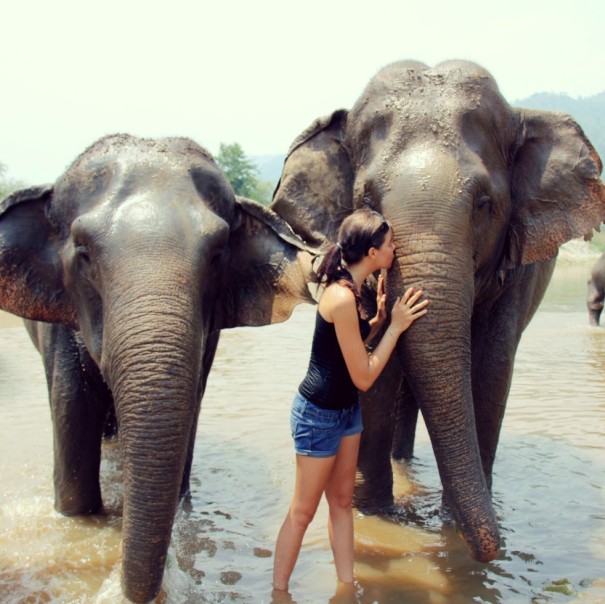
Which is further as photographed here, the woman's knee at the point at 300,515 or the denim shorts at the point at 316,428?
the woman's knee at the point at 300,515

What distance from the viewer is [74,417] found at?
514 centimetres

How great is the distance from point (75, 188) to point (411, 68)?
2.09 m

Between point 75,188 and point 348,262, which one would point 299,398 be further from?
point 75,188

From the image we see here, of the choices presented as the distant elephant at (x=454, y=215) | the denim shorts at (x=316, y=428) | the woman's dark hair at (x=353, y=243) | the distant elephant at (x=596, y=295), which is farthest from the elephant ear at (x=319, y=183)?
the distant elephant at (x=596, y=295)

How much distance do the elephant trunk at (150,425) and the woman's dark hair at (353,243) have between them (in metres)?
0.74

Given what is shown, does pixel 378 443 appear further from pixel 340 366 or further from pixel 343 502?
pixel 340 366

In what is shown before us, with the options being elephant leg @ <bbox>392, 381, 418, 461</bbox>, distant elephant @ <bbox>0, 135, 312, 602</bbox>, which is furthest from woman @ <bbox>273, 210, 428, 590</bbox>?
elephant leg @ <bbox>392, 381, 418, 461</bbox>

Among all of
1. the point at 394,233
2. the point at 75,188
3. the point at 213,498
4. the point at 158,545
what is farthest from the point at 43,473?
the point at 394,233

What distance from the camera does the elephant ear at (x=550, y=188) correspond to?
527 centimetres

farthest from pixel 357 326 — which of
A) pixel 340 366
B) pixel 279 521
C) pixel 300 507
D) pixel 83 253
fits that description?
pixel 279 521

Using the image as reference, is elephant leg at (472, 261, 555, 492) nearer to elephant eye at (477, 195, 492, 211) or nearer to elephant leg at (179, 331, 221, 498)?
elephant eye at (477, 195, 492, 211)

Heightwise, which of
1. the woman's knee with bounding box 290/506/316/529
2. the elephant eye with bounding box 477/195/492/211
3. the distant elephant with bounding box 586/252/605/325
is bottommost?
the distant elephant with bounding box 586/252/605/325

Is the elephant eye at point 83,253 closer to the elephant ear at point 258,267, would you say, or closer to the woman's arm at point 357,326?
the elephant ear at point 258,267

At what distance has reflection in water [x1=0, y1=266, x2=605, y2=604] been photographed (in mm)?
4645
